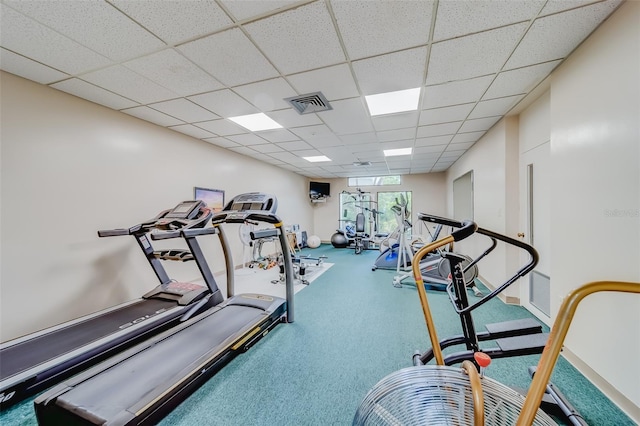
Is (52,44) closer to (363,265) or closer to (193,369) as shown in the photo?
(193,369)

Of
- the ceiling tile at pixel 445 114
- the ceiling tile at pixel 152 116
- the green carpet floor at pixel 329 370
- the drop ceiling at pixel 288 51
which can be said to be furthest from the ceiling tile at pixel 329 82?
the green carpet floor at pixel 329 370

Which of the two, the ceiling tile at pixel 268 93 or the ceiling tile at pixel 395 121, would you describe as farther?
the ceiling tile at pixel 395 121

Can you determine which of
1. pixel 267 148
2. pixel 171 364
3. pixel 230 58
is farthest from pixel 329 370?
pixel 267 148

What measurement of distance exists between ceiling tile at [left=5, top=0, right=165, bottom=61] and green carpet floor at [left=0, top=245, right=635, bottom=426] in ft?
8.60

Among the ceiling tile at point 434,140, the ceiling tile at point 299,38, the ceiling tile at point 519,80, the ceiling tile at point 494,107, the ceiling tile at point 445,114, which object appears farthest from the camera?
the ceiling tile at point 434,140

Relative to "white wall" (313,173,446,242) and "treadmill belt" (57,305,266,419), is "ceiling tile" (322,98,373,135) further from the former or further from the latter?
"white wall" (313,173,446,242)

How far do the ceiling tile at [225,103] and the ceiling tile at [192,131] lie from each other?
2.61 feet

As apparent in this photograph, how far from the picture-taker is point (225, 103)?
2869 mm

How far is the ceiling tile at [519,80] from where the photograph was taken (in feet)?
7.20

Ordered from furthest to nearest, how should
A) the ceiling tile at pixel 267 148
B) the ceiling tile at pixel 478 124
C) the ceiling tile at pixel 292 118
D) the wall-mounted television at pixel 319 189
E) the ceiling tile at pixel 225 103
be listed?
the wall-mounted television at pixel 319 189 → the ceiling tile at pixel 267 148 → the ceiling tile at pixel 478 124 → the ceiling tile at pixel 292 118 → the ceiling tile at pixel 225 103

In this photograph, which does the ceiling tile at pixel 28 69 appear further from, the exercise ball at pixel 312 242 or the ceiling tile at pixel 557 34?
the exercise ball at pixel 312 242

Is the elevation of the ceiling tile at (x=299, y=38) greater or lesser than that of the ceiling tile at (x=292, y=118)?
greater

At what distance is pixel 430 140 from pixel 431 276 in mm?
2441

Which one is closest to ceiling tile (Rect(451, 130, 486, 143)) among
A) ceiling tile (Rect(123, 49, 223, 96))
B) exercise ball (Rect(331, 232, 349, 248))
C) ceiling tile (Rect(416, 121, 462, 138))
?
ceiling tile (Rect(416, 121, 462, 138))
